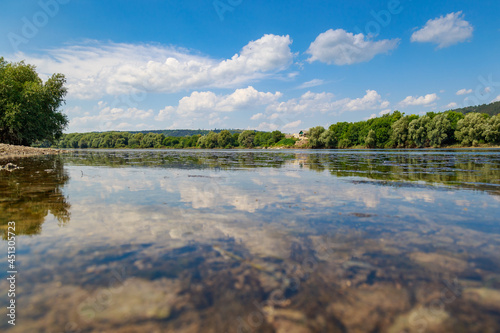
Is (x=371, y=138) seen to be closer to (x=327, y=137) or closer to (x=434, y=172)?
(x=327, y=137)

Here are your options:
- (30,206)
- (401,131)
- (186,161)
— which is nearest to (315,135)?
(401,131)

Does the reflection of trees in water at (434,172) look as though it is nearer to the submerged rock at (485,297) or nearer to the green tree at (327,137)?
the submerged rock at (485,297)

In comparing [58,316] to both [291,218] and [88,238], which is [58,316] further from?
[291,218]

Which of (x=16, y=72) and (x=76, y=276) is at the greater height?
(x=16, y=72)

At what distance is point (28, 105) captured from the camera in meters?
46.1

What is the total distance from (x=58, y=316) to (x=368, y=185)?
11092 mm

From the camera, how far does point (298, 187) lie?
10867mm

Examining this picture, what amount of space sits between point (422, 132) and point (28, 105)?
364 ft

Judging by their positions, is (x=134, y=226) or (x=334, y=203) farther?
(x=334, y=203)

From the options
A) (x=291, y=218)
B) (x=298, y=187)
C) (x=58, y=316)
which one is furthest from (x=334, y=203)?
(x=58, y=316)

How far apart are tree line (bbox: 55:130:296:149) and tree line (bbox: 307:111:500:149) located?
3782cm

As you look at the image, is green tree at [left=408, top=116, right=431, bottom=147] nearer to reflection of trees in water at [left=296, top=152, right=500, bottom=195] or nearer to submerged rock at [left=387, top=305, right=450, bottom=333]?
reflection of trees in water at [left=296, top=152, right=500, bottom=195]

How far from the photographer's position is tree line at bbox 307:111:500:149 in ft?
263

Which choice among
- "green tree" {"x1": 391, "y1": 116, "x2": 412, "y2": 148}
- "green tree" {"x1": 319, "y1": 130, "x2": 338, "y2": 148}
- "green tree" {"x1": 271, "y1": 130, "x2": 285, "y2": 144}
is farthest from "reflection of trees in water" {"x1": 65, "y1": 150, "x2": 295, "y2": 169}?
"green tree" {"x1": 271, "y1": 130, "x2": 285, "y2": 144}
